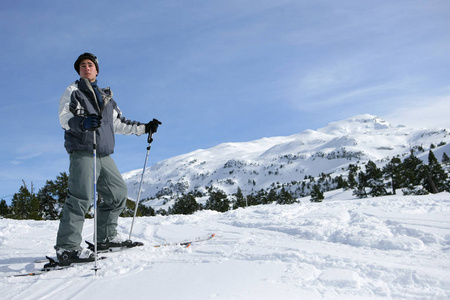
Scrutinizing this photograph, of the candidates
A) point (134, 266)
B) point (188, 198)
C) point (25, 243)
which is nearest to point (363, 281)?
point (134, 266)

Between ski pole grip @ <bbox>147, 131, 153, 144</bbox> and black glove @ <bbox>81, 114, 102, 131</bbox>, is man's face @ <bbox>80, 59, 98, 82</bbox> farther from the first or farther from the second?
ski pole grip @ <bbox>147, 131, 153, 144</bbox>

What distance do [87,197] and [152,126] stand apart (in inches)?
67.8

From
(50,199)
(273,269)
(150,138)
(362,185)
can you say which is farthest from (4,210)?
(362,185)

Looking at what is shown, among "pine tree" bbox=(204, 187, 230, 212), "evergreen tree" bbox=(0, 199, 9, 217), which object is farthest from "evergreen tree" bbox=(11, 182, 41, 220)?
"pine tree" bbox=(204, 187, 230, 212)

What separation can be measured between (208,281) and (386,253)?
7.31 feet

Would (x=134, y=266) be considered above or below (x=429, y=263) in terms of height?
above

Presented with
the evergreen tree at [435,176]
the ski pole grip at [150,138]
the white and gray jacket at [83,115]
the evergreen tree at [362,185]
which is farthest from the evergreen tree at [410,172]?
the white and gray jacket at [83,115]

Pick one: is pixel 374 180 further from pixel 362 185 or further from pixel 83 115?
pixel 83 115

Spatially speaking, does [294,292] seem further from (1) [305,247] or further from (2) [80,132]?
(2) [80,132]

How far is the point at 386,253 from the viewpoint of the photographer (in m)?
3.41

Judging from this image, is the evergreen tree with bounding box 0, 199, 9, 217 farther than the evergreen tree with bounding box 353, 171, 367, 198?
No

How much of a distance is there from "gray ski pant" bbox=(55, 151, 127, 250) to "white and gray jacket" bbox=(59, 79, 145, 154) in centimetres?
14

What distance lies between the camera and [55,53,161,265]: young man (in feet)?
11.6

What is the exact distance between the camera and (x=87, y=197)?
3.70 meters
